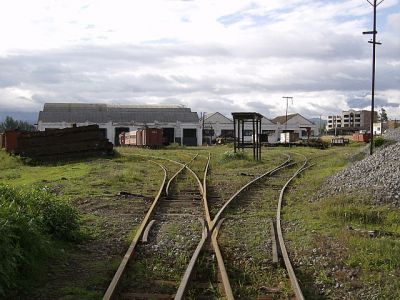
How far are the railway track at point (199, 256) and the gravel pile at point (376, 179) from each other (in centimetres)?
221

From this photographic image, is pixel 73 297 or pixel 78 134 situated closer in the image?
pixel 73 297

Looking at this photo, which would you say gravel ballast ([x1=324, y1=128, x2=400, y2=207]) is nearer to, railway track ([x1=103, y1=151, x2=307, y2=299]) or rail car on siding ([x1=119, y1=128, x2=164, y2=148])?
railway track ([x1=103, y1=151, x2=307, y2=299])

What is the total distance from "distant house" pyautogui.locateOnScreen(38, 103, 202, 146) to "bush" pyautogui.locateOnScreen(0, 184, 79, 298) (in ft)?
267

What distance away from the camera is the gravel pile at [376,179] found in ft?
40.3

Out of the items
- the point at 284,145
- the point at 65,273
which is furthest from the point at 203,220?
the point at 284,145

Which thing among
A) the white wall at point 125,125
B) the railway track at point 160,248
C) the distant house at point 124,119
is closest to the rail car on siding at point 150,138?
the distant house at point 124,119

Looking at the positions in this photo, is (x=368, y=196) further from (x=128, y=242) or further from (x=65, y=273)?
(x=65, y=273)

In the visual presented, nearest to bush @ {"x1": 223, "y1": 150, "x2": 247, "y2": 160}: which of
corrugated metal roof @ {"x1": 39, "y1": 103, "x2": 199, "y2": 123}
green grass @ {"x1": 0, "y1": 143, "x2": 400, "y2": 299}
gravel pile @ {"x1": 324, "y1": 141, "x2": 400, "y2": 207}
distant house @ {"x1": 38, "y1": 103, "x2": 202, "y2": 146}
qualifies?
green grass @ {"x1": 0, "y1": 143, "x2": 400, "y2": 299}

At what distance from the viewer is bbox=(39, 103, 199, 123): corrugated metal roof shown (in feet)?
333

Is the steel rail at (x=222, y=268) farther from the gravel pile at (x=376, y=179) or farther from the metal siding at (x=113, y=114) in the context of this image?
the metal siding at (x=113, y=114)

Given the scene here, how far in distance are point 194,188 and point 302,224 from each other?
621 centimetres

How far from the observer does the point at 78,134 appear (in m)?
30.4

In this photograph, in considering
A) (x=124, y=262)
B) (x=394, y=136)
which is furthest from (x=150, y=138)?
(x=124, y=262)

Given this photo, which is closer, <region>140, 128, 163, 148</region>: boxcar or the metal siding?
<region>140, 128, 163, 148</region>: boxcar
